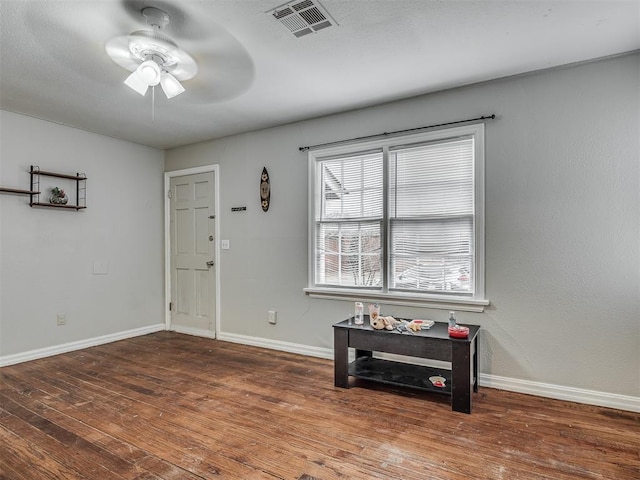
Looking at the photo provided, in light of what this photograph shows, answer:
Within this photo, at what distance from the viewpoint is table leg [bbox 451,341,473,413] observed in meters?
2.48

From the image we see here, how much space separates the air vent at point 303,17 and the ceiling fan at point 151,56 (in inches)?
25.7

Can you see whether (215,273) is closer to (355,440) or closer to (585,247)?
(355,440)

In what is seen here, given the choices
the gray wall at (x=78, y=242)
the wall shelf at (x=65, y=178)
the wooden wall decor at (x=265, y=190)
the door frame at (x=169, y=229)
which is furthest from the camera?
the door frame at (x=169, y=229)

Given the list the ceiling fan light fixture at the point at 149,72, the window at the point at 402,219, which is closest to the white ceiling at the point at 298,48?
the ceiling fan light fixture at the point at 149,72

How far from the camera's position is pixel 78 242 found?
4090mm

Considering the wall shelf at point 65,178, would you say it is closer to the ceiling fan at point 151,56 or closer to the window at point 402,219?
the ceiling fan at point 151,56

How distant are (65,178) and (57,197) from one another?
249 mm

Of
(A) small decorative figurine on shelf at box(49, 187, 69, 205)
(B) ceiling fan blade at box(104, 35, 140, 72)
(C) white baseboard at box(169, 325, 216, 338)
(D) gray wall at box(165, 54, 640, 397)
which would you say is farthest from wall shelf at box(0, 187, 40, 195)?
(D) gray wall at box(165, 54, 640, 397)

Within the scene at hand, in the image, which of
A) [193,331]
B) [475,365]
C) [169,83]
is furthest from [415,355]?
[193,331]

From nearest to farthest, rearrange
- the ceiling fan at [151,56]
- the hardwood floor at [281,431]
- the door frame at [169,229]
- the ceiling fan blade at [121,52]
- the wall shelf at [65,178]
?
the hardwood floor at [281,431]
the ceiling fan at [151,56]
the ceiling fan blade at [121,52]
the wall shelf at [65,178]
the door frame at [169,229]

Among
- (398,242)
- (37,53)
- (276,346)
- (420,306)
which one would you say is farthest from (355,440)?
(37,53)

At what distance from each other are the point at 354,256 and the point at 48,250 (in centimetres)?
318

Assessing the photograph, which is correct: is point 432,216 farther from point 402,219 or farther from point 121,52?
point 121,52

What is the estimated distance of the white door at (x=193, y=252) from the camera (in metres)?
4.57
